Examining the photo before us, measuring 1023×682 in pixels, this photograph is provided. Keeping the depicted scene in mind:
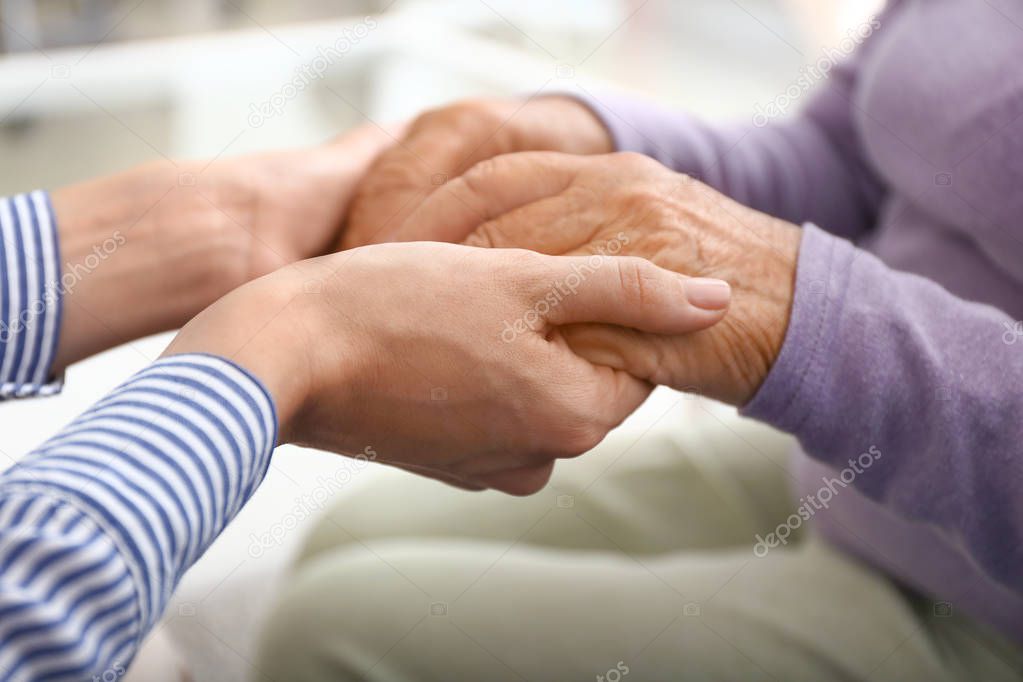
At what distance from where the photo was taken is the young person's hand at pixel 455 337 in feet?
1.70

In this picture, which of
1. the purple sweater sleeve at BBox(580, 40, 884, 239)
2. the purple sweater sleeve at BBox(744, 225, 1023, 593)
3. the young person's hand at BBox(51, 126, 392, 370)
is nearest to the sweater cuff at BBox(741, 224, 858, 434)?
the purple sweater sleeve at BBox(744, 225, 1023, 593)

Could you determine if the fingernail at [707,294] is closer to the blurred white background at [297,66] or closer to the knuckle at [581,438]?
the knuckle at [581,438]

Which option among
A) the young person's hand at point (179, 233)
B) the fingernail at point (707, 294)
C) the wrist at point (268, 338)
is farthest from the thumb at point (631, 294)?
the young person's hand at point (179, 233)

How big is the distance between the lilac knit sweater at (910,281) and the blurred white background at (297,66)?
349 millimetres

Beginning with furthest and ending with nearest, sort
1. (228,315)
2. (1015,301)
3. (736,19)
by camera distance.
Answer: (736,19) → (1015,301) → (228,315)

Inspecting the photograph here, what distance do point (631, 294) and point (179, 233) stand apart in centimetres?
35

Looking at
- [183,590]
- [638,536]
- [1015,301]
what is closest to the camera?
[1015,301]

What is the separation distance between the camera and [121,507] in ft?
1.24

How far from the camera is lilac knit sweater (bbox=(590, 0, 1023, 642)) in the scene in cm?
54

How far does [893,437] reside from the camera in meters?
0.55

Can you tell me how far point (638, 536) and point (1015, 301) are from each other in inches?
13.7

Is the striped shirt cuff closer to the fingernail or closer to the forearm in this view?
the forearm

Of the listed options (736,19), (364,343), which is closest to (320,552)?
(364,343)

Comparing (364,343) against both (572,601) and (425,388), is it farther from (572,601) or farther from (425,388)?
(572,601)
